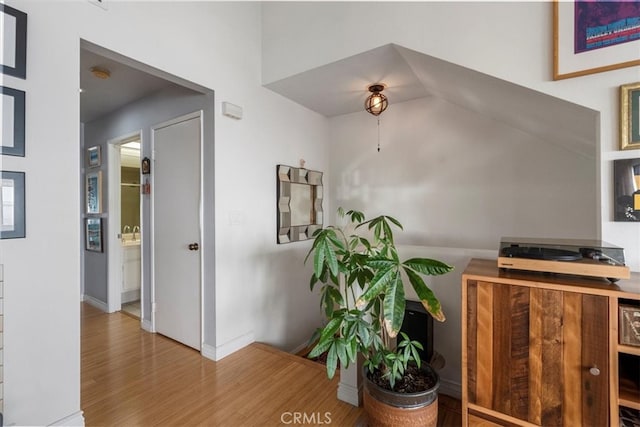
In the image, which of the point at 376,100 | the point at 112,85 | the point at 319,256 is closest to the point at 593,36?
the point at 376,100

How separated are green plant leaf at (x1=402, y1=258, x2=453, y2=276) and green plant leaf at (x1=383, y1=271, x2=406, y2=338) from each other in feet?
0.30

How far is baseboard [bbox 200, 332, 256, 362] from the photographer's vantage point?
2.31 meters

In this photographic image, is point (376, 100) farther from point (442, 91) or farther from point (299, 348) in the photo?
point (299, 348)

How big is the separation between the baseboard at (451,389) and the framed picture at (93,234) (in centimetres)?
400

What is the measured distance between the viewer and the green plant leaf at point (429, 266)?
1292 mm

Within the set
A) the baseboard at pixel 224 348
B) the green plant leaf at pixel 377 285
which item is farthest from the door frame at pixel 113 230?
the green plant leaf at pixel 377 285

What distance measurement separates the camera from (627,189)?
1.35m

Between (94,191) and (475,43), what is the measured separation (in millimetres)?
4317

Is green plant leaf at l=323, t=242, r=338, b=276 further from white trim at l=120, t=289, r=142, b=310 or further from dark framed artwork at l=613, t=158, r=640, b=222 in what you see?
white trim at l=120, t=289, r=142, b=310

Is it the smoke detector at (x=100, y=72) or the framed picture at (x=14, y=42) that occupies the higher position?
the smoke detector at (x=100, y=72)

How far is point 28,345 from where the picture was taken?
1.39m

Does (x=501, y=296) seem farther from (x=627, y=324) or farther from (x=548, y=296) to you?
(x=627, y=324)
